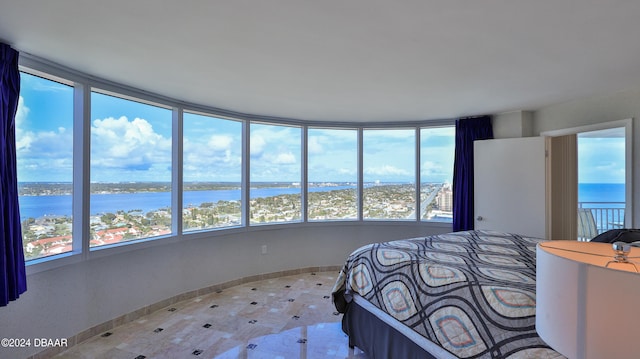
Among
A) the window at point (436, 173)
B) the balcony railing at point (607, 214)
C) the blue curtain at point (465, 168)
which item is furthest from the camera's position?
the balcony railing at point (607, 214)

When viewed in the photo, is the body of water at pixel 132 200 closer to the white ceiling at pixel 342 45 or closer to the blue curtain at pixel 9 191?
the blue curtain at pixel 9 191

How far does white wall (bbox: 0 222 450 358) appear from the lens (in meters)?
2.36

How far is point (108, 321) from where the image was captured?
2.87 meters

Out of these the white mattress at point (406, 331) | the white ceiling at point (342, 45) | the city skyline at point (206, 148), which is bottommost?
the white mattress at point (406, 331)

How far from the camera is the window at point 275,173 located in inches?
173

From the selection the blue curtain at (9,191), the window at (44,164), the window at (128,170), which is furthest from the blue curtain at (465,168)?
the blue curtain at (9,191)

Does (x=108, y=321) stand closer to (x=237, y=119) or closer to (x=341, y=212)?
(x=237, y=119)

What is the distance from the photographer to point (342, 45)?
2037 mm

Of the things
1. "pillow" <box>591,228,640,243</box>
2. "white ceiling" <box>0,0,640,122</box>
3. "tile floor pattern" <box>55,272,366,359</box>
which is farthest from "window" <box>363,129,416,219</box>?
"pillow" <box>591,228,640,243</box>

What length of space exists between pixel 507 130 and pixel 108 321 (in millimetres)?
5048

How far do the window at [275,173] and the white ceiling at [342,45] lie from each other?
49.0 inches

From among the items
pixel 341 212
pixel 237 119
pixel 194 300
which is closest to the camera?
pixel 194 300

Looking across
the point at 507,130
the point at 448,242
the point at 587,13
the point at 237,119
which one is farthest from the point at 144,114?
the point at 507,130

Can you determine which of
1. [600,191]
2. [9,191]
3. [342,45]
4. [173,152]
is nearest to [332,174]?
[173,152]
